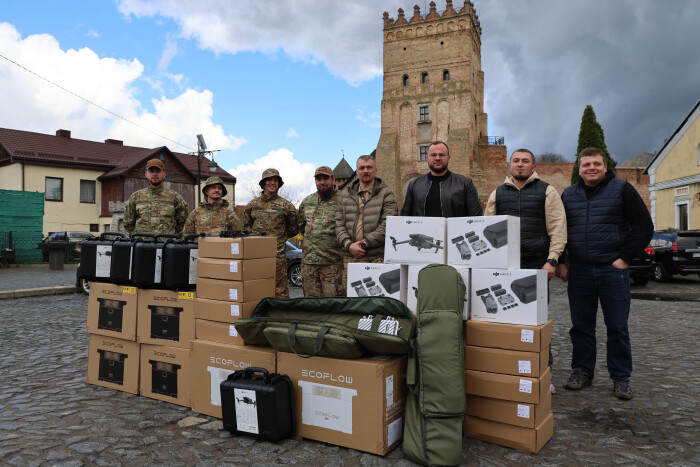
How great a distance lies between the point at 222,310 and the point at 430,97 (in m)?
43.7

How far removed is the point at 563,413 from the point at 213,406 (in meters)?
3.01

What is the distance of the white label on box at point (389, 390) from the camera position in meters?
3.34

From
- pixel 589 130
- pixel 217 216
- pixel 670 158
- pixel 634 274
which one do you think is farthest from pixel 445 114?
pixel 217 216

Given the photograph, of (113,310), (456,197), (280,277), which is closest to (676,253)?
(456,197)

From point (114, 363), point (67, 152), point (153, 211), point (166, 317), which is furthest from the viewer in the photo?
point (67, 152)

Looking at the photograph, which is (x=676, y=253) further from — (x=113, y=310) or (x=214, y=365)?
(x=113, y=310)

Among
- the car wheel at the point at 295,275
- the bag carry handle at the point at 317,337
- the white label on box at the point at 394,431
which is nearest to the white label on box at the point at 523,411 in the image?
the white label on box at the point at 394,431

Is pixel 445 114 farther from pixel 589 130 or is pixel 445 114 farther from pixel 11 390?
pixel 11 390

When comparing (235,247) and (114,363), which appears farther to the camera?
(114,363)

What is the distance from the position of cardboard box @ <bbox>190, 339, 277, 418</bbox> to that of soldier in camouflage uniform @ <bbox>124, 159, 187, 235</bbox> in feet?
9.32

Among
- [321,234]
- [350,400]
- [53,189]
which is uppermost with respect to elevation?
[53,189]

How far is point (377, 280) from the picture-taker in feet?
13.1

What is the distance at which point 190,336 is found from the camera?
441 cm

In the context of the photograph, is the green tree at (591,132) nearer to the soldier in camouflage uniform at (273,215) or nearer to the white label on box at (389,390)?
the soldier in camouflage uniform at (273,215)
